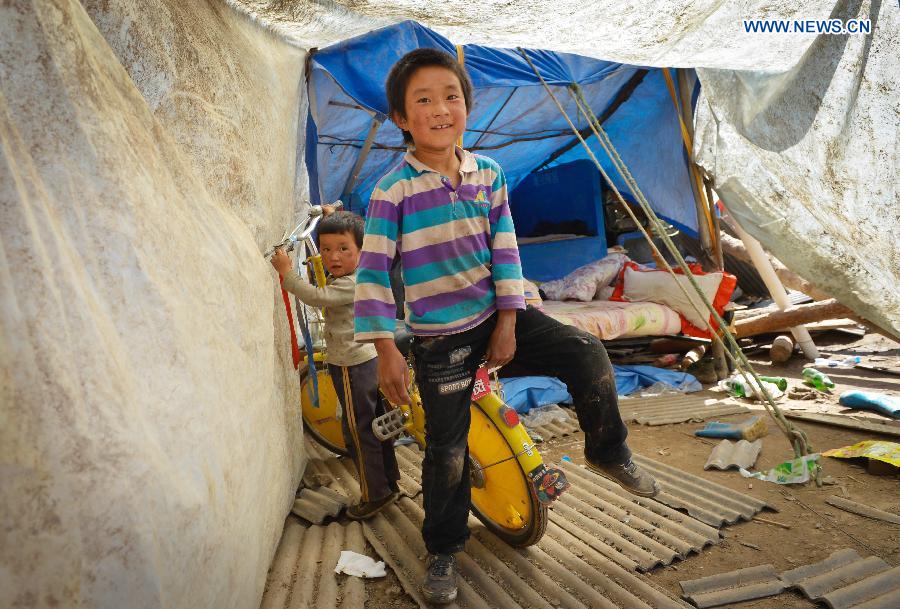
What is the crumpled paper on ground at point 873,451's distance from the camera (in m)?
2.87

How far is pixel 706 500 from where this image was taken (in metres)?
2.67

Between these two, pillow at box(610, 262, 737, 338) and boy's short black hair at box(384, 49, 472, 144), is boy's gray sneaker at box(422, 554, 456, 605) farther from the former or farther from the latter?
pillow at box(610, 262, 737, 338)

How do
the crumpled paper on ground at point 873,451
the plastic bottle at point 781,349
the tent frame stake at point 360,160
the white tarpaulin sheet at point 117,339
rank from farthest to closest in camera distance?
the plastic bottle at point 781,349 → the tent frame stake at point 360,160 → the crumpled paper on ground at point 873,451 → the white tarpaulin sheet at point 117,339

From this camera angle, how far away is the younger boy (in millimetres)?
2646

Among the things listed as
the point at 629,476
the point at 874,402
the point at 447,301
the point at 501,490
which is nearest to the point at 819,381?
the point at 874,402

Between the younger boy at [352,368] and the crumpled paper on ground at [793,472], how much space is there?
74.6 inches

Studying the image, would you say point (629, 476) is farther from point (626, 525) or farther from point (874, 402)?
point (874, 402)

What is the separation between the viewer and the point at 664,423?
13.6 feet

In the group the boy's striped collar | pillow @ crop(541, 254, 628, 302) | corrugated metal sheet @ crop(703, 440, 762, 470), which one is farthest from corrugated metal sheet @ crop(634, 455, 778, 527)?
pillow @ crop(541, 254, 628, 302)

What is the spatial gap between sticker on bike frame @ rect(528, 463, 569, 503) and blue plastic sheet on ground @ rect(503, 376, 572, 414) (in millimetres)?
2502

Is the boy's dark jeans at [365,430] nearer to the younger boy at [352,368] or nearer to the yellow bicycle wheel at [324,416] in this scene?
the younger boy at [352,368]

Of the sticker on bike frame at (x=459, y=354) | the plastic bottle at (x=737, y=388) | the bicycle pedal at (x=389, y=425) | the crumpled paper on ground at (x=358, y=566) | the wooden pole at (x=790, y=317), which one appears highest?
the sticker on bike frame at (x=459, y=354)

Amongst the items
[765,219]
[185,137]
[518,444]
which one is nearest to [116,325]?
[185,137]

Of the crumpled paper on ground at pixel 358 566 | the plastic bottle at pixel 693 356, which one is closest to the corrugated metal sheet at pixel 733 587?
the crumpled paper on ground at pixel 358 566
